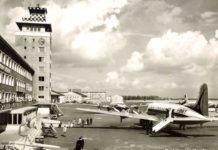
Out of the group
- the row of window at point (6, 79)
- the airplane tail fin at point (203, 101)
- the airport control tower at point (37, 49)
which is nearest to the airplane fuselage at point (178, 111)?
the airplane tail fin at point (203, 101)

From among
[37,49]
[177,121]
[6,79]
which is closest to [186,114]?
[177,121]

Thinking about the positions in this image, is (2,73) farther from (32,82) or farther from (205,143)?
(32,82)

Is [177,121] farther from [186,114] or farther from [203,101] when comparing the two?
[203,101]

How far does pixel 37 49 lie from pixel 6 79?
4864cm

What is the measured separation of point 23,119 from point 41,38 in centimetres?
5637

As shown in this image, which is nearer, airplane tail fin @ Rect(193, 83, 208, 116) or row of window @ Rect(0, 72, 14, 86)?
airplane tail fin @ Rect(193, 83, 208, 116)

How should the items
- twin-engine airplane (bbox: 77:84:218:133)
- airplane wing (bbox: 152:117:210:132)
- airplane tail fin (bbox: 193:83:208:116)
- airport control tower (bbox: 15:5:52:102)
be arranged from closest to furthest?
1. airplane wing (bbox: 152:117:210:132)
2. twin-engine airplane (bbox: 77:84:218:133)
3. airplane tail fin (bbox: 193:83:208:116)
4. airport control tower (bbox: 15:5:52:102)

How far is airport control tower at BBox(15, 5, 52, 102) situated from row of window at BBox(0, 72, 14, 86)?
138 feet

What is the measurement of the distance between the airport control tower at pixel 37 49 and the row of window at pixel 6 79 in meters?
42.0

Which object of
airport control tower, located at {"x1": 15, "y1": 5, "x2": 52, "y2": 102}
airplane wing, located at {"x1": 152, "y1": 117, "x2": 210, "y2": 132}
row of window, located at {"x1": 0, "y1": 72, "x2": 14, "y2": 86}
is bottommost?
airplane wing, located at {"x1": 152, "y1": 117, "x2": 210, "y2": 132}

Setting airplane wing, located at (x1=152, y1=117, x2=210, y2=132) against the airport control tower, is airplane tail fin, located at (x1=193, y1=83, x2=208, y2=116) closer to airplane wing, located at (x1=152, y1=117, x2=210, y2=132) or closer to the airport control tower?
airplane wing, located at (x1=152, y1=117, x2=210, y2=132)

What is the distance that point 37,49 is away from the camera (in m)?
94.8

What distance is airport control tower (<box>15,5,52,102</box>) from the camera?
93.9 m

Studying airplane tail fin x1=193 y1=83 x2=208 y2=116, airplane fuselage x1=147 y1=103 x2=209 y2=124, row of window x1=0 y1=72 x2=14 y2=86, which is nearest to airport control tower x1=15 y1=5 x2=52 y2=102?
row of window x1=0 y1=72 x2=14 y2=86
